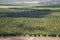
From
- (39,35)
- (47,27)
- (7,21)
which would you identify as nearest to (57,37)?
(39,35)

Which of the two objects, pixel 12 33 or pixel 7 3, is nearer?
pixel 12 33

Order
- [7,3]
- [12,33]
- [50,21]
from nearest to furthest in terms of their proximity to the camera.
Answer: [12,33] < [50,21] < [7,3]

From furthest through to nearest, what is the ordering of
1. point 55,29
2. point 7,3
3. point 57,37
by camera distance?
point 7,3 < point 55,29 < point 57,37

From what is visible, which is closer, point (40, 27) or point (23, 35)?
point (23, 35)

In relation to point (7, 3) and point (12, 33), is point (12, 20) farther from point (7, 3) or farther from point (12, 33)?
point (7, 3)

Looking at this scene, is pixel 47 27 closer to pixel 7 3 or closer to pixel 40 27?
pixel 40 27

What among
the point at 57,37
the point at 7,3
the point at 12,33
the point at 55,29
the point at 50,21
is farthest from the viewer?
the point at 7,3

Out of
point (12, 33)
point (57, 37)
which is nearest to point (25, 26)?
point (12, 33)

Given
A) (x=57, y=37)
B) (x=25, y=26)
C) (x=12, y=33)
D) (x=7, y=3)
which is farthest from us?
(x=7, y=3)
